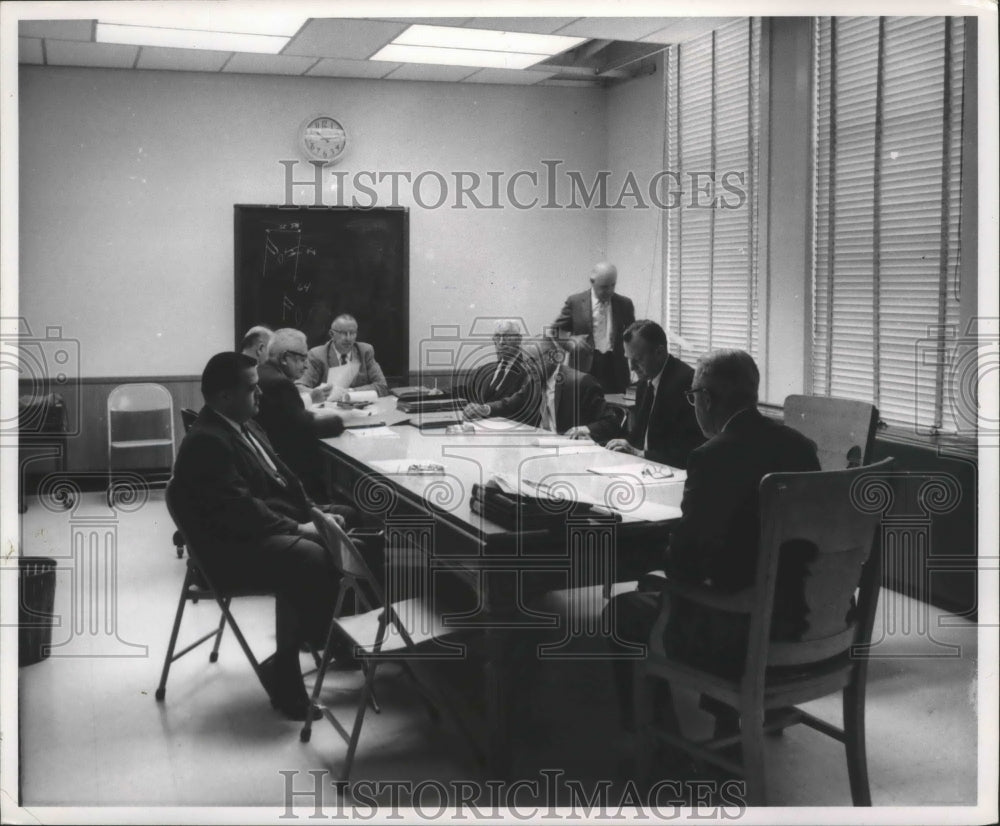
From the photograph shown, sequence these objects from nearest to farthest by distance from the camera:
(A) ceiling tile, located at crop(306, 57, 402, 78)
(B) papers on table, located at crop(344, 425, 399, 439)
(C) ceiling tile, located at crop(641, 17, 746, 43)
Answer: (B) papers on table, located at crop(344, 425, 399, 439), (C) ceiling tile, located at crop(641, 17, 746, 43), (A) ceiling tile, located at crop(306, 57, 402, 78)

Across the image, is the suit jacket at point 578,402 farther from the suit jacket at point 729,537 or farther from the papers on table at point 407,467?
the suit jacket at point 729,537

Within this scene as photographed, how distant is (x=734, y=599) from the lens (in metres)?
2.61

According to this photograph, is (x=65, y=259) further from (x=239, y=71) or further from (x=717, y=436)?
(x=717, y=436)

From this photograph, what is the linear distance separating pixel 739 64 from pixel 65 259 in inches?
155

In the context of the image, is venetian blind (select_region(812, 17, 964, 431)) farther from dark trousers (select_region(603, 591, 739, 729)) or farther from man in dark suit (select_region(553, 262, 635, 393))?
dark trousers (select_region(603, 591, 739, 729))

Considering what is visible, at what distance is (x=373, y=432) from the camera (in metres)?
4.91

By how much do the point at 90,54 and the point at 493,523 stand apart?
2.75 meters

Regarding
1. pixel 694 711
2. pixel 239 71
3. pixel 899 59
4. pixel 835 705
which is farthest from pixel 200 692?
pixel 899 59

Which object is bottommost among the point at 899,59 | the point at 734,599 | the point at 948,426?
the point at 734,599

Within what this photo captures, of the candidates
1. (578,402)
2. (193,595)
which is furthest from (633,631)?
(578,402)

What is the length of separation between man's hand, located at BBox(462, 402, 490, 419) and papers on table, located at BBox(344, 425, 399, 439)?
441mm

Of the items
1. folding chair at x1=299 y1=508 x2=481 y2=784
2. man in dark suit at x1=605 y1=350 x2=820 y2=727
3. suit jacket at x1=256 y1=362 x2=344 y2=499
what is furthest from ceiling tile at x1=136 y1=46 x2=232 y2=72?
man in dark suit at x1=605 y1=350 x2=820 y2=727

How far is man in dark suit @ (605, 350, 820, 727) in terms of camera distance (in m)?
2.63

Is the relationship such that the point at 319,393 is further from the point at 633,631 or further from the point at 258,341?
the point at 633,631
